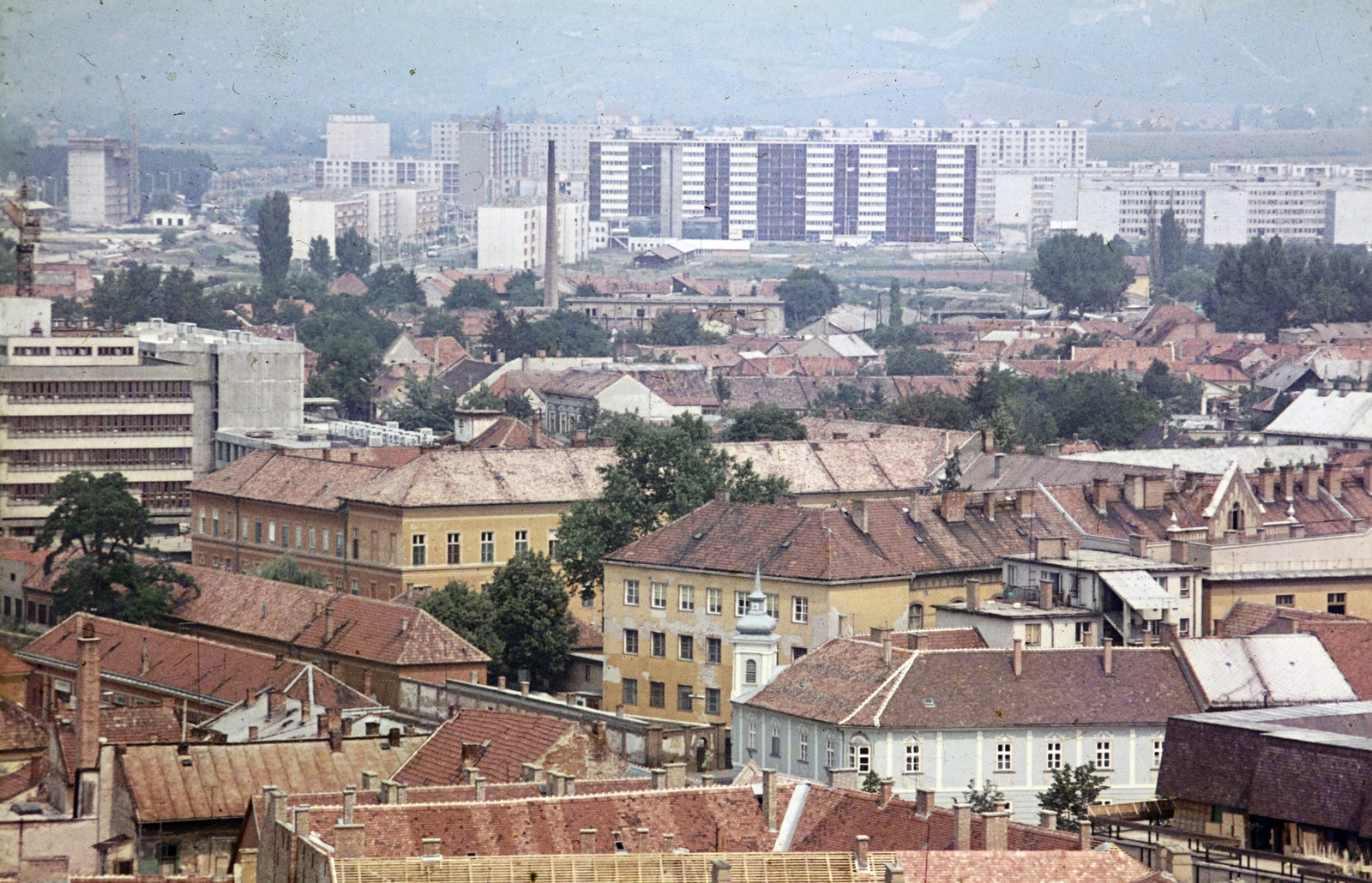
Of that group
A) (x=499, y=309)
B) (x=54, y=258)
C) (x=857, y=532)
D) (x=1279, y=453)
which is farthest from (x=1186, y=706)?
(x=54, y=258)

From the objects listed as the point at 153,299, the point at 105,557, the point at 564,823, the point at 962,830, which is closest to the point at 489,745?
the point at 564,823

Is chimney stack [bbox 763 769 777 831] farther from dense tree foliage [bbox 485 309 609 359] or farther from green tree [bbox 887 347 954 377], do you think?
green tree [bbox 887 347 954 377]

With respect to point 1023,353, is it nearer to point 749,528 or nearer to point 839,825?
point 749,528

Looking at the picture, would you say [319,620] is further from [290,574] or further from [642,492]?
[290,574]

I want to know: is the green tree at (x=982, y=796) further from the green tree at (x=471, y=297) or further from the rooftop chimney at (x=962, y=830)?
the green tree at (x=471, y=297)

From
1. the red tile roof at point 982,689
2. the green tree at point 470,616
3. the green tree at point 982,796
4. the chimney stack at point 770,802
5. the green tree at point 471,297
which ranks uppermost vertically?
the green tree at point 471,297

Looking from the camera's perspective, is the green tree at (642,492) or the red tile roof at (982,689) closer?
the red tile roof at (982,689)

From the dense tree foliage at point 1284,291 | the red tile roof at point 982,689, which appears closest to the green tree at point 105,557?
the red tile roof at point 982,689

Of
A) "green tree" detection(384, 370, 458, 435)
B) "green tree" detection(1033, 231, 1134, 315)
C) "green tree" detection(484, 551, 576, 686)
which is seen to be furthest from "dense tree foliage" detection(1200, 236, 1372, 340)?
"green tree" detection(484, 551, 576, 686)
